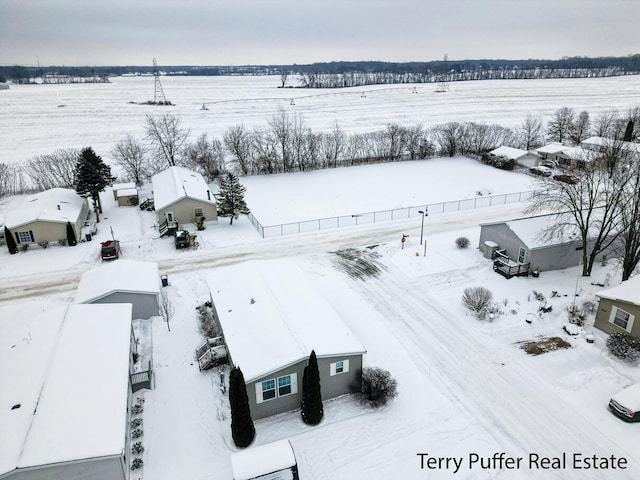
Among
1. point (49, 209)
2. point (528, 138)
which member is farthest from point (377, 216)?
point (528, 138)

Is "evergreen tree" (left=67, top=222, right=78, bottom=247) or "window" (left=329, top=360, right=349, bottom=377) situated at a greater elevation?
"evergreen tree" (left=67, top=222, right=78, bottom=247)

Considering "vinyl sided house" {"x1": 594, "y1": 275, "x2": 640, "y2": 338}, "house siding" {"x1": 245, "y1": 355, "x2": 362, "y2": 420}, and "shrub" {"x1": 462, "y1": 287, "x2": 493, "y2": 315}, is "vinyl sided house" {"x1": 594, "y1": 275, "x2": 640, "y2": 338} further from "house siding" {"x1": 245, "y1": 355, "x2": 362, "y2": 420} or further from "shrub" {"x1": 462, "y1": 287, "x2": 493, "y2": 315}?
"house siding" {"x1": 245, "y1": 355, "x2": 362, "y2": 420}

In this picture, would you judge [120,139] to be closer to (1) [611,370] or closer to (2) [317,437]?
(2) [317,437]

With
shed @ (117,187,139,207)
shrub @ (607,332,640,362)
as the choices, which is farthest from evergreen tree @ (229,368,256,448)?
shed @ (117,187,139,207)

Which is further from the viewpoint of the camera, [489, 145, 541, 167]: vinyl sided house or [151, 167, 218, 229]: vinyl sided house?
[489, 145, 541, 167]: vinyl sided house

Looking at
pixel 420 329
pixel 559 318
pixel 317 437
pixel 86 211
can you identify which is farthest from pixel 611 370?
pixel 86 211

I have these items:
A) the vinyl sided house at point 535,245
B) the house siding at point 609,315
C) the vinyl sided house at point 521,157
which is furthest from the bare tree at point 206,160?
the house siding at point 609,315

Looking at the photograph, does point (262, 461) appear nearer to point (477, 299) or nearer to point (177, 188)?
point (477, 299)
